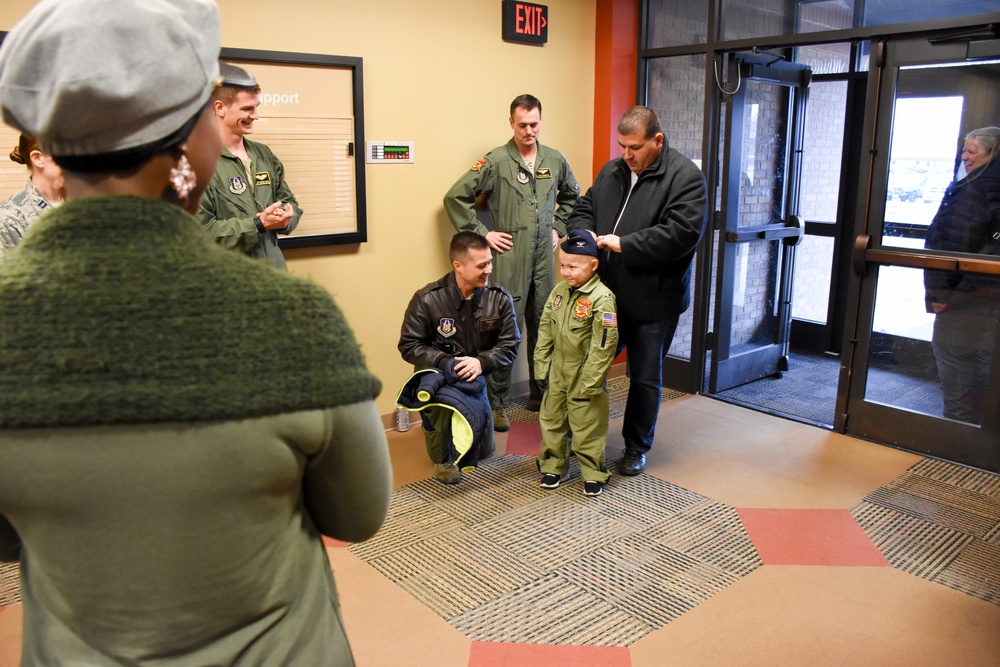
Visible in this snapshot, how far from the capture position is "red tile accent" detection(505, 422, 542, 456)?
13.0 ft

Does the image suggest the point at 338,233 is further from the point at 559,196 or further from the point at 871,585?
the point at 871,585

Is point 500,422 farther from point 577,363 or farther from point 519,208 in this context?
point 519,208

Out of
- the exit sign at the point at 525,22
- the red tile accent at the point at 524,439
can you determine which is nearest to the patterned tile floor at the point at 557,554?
the red tile accent at the point at 524,439

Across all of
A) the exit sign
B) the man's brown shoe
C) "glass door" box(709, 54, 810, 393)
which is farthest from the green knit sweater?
"glass door" box(709, 54, 810, 393)

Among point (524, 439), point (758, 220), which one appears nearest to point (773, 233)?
point (758, 220)

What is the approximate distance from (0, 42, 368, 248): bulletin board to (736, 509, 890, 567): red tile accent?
7.34 feet

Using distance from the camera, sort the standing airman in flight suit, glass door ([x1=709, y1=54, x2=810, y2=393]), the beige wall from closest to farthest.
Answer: the beige wall < the standing airman in flight suit < glass door ([x1=709, y1=54, x2=810, y2=393])

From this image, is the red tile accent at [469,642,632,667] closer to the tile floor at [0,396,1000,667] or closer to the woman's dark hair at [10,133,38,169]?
the tile floor at [0,396,1000,667]

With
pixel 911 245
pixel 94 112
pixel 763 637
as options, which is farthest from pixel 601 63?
pixel 94 112

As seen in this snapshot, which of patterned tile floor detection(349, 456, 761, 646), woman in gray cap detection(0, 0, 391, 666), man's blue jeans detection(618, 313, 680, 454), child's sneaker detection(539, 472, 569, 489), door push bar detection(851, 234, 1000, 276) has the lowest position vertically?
patterned tile floor detection(349, 456, 761, 646)

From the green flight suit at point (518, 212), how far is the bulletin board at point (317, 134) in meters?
0.55

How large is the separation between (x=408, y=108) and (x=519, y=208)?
758mm

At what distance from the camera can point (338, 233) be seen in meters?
3.86

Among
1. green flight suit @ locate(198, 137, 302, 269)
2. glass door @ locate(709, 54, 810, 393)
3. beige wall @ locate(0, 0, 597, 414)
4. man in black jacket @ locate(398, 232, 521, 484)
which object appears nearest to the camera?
green flight suit @ locate(198, 137, 302, 269)
